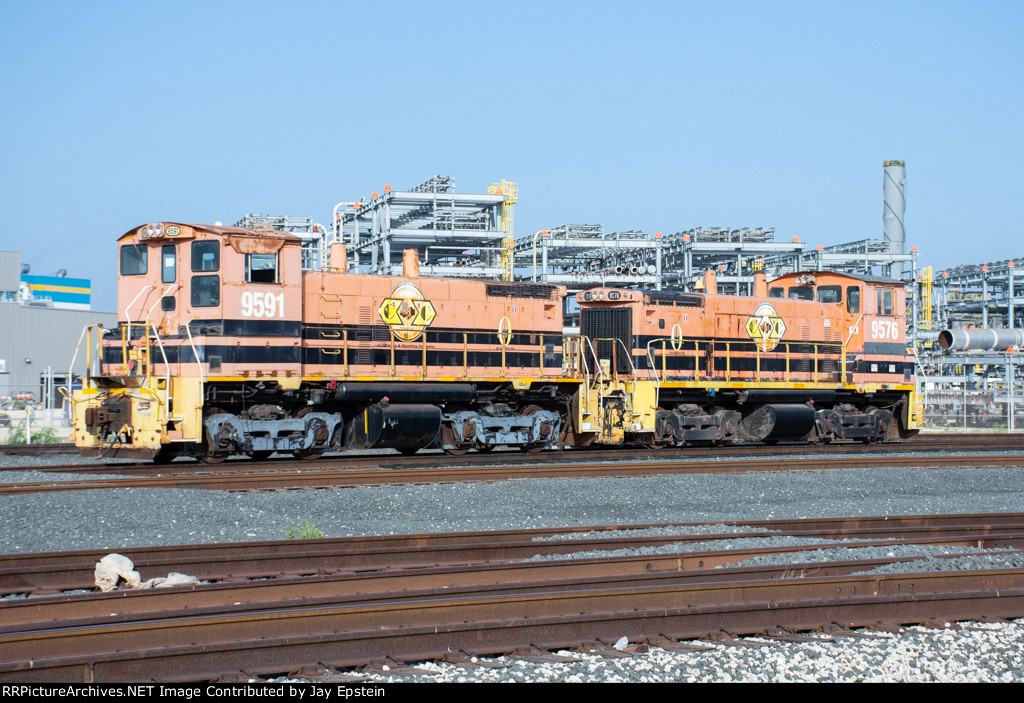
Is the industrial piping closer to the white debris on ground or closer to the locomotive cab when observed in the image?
the locomotive cab

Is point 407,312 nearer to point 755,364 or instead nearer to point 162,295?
point 162,295

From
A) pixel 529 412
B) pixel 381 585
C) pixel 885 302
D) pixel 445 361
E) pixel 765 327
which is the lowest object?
pixel 381 585

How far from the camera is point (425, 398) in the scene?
49.1 feet

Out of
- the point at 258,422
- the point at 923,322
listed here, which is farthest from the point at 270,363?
the point at 923,322

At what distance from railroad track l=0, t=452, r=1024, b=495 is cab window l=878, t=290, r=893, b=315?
16.9 feet

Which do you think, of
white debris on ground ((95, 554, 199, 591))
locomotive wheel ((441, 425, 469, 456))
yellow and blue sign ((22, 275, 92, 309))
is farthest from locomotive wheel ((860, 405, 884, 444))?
yellow and blue sign ((22, 275, 92, 309))

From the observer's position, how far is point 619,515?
990 centimetres

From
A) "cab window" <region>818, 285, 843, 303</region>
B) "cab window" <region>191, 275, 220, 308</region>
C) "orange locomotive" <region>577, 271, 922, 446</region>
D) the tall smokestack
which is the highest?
the tall smokestack

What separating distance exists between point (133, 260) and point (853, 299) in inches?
554

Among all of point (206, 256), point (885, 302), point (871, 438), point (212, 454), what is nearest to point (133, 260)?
point (206, 256)

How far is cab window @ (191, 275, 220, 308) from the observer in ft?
43.7

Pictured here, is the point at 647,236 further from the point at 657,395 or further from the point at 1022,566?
the point at 1022,566

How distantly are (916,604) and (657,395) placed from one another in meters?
11.3

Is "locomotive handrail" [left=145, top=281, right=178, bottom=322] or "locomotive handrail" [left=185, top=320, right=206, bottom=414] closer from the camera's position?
"locomotive handrail" [left=185, top=320, right=206, bottom=414]
